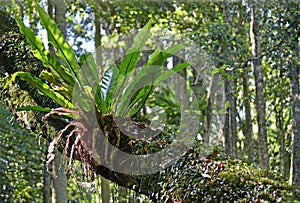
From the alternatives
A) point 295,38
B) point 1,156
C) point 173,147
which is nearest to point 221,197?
point 173,147

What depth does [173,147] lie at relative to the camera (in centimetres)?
239

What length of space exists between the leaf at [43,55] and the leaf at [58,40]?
5 centimetres

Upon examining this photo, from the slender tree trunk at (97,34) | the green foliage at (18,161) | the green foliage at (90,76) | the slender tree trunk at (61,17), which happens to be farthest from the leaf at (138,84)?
the slender tree trunk at (97,34)

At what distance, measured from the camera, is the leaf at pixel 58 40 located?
2590 mm

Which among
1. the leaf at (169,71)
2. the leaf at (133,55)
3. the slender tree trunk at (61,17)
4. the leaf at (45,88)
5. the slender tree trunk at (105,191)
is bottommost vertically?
the slender tree trunk at (105,191)

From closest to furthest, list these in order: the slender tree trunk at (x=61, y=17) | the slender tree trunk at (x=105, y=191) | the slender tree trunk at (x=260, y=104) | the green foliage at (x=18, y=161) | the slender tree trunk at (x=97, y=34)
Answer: the slender tree trunk at (x=61, y=17)
the slender tree trunk at (x=260, y=104)
the slender tree trunk at (x=105, y=191)
the green foliage at (x=18, y=161)
the slender tree trunk at (x=97, y=34)

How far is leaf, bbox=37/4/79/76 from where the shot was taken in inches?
102

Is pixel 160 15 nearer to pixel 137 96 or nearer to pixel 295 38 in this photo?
pixel 295 38

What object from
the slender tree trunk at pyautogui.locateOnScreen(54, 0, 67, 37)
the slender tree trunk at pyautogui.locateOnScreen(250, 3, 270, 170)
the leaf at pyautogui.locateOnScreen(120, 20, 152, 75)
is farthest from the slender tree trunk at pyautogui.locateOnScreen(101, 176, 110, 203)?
the leaf at pyautogui.locateOnScreen(120, 20, 152, 75)

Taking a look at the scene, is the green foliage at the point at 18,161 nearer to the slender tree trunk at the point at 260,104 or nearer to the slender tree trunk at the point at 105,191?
the slender tree trunk at the point at 105,191

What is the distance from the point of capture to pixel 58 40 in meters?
2.62

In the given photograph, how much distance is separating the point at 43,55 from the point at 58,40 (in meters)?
0.12

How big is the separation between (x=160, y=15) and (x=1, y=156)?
3301 millimetres

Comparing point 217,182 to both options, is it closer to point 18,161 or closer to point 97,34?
point 18,161
